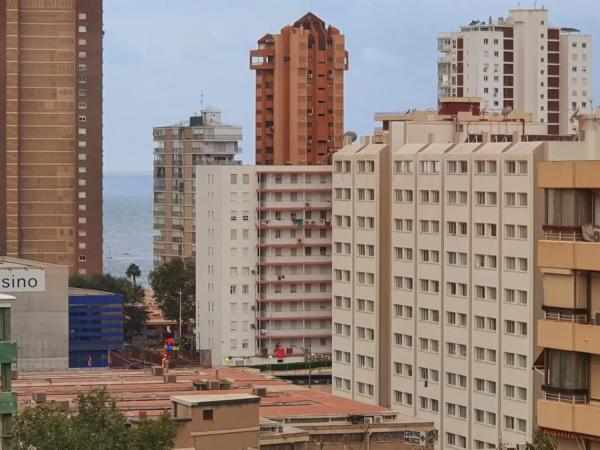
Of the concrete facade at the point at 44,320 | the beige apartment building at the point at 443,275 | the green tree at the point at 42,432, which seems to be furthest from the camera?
the concrete facade at the point at 44,320

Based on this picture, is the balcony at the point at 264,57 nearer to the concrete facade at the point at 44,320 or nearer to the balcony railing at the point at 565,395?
the concrete facade at the point at 44,320

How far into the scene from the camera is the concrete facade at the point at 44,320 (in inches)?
3708

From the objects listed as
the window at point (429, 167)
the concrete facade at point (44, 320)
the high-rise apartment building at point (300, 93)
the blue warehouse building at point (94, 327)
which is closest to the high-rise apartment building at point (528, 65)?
the high-rise apartment building at point (300, 93)

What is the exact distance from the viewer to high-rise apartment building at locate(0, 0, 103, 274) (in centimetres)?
12556

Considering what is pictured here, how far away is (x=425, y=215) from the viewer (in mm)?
74250

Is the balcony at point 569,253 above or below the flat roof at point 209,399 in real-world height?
above

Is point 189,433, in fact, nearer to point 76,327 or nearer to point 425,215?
point 425,215

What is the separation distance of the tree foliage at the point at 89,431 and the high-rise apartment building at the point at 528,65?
109428mm

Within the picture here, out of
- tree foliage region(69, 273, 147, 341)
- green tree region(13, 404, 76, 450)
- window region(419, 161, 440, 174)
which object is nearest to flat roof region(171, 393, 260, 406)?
green tree region(13, 404, 76, 450)

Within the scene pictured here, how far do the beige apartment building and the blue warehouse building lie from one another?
2364 centimetres

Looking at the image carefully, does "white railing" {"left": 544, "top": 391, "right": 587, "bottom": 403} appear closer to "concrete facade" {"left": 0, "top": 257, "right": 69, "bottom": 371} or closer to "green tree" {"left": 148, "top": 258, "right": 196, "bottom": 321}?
"concrete facade" {"left": 0, "top": 257, "right": 69, "bottom": 371}

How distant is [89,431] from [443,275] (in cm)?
3312

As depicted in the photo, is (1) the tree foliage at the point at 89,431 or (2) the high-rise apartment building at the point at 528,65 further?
(2) the high-rise apartment building at the point at 528,65

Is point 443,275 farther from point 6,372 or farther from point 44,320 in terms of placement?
point 6,372
